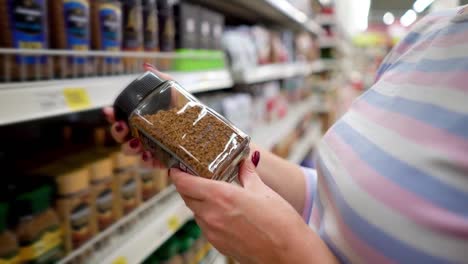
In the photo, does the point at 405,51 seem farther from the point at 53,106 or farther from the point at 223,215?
the point at 53,106

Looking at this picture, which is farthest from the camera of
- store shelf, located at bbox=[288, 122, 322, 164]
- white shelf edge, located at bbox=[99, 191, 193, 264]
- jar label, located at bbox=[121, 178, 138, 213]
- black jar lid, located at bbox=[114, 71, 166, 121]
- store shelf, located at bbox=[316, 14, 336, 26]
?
store shelf, located at bbox=[316, 14, 336, 26]

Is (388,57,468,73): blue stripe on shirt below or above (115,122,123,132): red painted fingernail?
above

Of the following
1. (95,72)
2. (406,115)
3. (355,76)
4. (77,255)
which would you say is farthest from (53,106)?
(355,76)

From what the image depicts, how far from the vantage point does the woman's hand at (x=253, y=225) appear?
56 cm

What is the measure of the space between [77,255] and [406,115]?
79 centimetres

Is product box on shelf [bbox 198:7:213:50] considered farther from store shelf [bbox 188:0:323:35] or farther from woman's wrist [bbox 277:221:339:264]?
woman's wrist [bbox 277:221:339:264]

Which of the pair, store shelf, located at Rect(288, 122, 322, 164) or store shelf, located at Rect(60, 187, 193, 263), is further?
store shelf, located at Rect(288, 122, 322, 164)

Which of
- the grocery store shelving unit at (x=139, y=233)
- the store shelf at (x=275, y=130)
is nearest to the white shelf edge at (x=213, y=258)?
the grocery store shelving unit at (x=139, y=233)

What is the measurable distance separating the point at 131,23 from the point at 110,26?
0.41ft

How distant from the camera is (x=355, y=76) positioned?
11523mm

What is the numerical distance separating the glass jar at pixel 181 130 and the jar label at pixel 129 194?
1.57ft

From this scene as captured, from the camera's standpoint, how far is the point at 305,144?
4.22 m

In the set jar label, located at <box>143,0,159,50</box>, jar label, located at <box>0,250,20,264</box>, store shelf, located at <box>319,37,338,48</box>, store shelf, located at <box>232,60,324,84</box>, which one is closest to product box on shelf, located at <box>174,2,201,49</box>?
jar label, located at <box>143,0,159,50</box>

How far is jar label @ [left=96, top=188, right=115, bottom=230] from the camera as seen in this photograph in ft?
3.38
